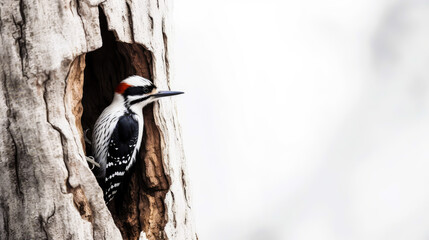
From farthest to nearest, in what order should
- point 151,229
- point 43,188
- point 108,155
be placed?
point 108,155 < point 151,229 < point 43,188

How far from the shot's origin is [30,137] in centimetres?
378

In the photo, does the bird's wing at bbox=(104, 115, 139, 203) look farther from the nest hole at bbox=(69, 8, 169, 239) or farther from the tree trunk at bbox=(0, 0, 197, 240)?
the tree trunk at bbox=(0, 0, 197, 240)

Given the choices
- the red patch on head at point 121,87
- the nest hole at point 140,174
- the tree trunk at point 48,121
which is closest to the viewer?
the tree trunk at point 48,121

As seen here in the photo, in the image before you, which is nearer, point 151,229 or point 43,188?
→ point 43,188

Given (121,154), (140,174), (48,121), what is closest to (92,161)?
(121,154)

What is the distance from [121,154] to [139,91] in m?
0.43

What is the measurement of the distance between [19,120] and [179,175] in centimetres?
112

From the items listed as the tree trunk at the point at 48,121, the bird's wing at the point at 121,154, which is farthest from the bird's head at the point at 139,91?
the tree trunk at the point at 48,121

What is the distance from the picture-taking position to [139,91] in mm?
4379

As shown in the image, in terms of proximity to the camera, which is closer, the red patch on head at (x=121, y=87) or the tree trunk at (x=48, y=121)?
the tree trunk at (x=48, y=121)

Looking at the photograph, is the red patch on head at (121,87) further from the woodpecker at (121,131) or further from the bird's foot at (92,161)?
the bird's foot at (92,161)

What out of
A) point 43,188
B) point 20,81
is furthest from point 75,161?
point 20,81

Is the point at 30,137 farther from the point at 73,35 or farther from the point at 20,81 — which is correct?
the point at 73,35

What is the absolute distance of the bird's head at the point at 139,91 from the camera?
14.2 ft
